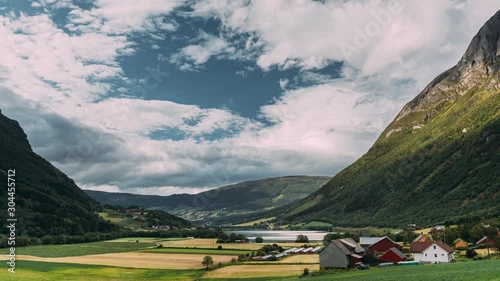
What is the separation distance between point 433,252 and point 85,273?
73.8 meters

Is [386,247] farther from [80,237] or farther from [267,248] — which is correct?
[80,237]

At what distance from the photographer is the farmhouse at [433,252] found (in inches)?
3514

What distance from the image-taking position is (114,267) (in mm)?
90062

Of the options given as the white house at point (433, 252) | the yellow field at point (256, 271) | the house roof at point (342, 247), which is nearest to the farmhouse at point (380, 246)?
the white house at point (433, 252)

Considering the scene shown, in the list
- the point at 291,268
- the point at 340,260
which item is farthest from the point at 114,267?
the point at 340,260

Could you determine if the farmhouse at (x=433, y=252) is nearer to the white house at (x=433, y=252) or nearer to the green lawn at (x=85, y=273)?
the white house at (x=433, y=252)

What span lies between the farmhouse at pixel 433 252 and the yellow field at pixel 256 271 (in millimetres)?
24772

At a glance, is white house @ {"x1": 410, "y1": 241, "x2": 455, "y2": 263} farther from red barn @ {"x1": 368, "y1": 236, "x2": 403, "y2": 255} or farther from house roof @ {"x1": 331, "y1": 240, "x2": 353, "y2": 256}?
house roof @ {"x1": 331, "y1": 240, "x2": 353, "y2": 256}

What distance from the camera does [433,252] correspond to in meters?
90.8

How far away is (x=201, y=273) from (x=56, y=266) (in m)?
32.7

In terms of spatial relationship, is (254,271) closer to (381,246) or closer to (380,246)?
(380,246)

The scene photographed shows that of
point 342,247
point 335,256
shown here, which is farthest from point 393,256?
Answer: point 335,256

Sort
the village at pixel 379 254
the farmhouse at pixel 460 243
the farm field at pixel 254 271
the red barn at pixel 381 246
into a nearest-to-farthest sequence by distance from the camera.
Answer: the farm field at pixel 254 271
the village at pixel 379 254
the red barn at pixel 381 246
the farmhouse at pixel 460 243

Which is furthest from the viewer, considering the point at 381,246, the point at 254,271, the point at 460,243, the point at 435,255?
the point at 460,243
